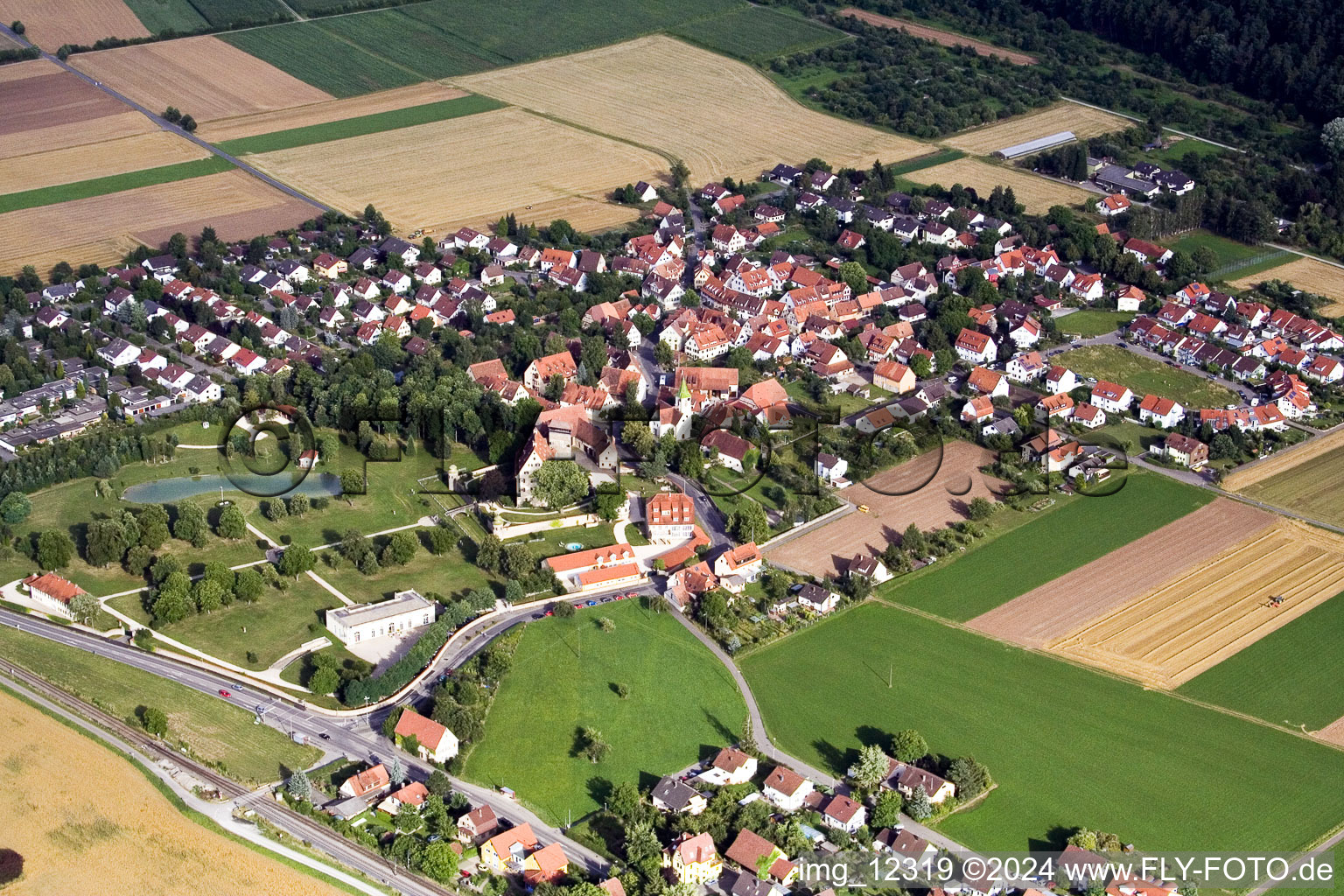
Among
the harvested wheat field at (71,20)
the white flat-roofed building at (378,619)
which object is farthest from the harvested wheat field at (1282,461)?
the harvested wheat field at (71,20)

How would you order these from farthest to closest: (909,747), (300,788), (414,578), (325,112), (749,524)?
(325,112) → (749,524) → (414,578) → (909,747) → (300,788)

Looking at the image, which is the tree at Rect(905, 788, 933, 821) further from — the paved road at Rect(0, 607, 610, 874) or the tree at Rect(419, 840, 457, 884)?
the tree at Rect(419, 840, 457, 884)

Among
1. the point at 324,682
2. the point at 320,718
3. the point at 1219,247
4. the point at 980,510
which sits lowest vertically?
the point at 320,718

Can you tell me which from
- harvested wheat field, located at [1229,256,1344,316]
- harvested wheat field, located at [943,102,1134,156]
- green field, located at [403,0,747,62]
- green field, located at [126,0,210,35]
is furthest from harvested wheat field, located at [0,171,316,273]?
harvested wheat field, located at [1229,256,1344,316]

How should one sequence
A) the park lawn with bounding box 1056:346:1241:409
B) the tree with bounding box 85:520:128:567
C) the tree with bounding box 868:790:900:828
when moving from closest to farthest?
the tree with bounding box 868:790:900:828
the tree with bounding box 85:520:128:567
the park lawn with bounding box 1056:346:1241:409

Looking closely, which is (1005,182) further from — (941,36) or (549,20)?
(549,20)

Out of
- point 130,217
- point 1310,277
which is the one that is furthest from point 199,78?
point 1310,277

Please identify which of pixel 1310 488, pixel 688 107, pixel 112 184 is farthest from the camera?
pixel 688 107
